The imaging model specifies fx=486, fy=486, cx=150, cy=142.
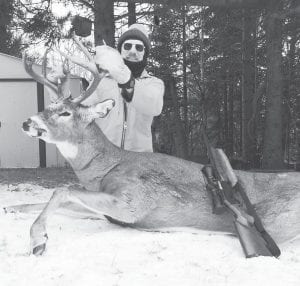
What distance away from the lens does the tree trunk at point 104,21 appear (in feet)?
34.2

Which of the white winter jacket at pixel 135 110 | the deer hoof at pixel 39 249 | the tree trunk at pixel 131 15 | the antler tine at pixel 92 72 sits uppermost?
the tree trunk at pixel 131 15

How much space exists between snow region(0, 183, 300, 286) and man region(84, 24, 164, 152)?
1.11 m

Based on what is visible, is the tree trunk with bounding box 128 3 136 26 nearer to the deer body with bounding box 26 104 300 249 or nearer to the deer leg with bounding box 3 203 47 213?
the deer leg with bounding box 3 203 47 213

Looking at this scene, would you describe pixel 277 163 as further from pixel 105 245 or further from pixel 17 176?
pixel 105 245

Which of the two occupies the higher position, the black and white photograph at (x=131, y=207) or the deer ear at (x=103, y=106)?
the deer ear at (x=103, y=106)

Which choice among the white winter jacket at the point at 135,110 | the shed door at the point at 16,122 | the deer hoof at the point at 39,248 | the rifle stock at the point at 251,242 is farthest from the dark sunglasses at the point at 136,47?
the shed door at the point at 16,122

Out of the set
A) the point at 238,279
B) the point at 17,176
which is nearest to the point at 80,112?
the point at 238,279

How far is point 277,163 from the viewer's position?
37.6 feet

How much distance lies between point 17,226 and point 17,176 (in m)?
5.79

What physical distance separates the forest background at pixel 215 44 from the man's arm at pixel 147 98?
3208mm

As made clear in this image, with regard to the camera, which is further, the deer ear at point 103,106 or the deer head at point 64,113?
the deer ear at point 103,106

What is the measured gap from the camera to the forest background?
10641 millimetres

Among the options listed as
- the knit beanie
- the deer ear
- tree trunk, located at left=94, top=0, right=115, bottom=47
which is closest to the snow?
the deer ear

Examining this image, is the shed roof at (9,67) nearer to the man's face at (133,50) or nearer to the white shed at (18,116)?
the white shed at (18,116)
